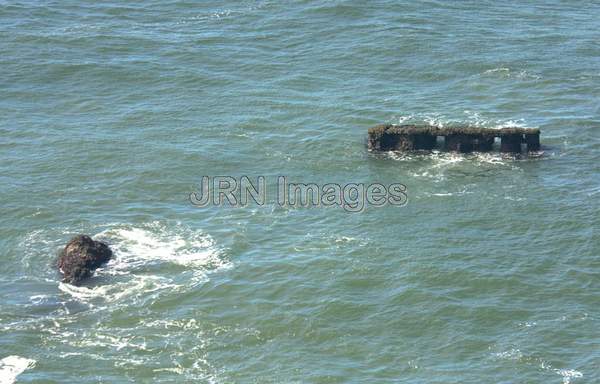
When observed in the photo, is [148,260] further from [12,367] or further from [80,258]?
[12,367]

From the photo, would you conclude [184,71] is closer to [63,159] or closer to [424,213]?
[63,159]

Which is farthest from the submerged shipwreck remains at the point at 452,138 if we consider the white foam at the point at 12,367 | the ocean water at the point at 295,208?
the white foam at the point at 12,367

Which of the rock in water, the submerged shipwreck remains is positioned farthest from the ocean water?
the submerged shipwreck remains

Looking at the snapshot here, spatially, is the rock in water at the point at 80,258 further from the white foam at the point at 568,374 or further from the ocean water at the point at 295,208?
the white foam at the point at 568,374

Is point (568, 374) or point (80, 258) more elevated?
point (80, 258)

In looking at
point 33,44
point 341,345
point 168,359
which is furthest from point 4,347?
point 33,44

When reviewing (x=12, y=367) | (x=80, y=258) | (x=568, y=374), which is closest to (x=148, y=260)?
(x=80, y=258)
